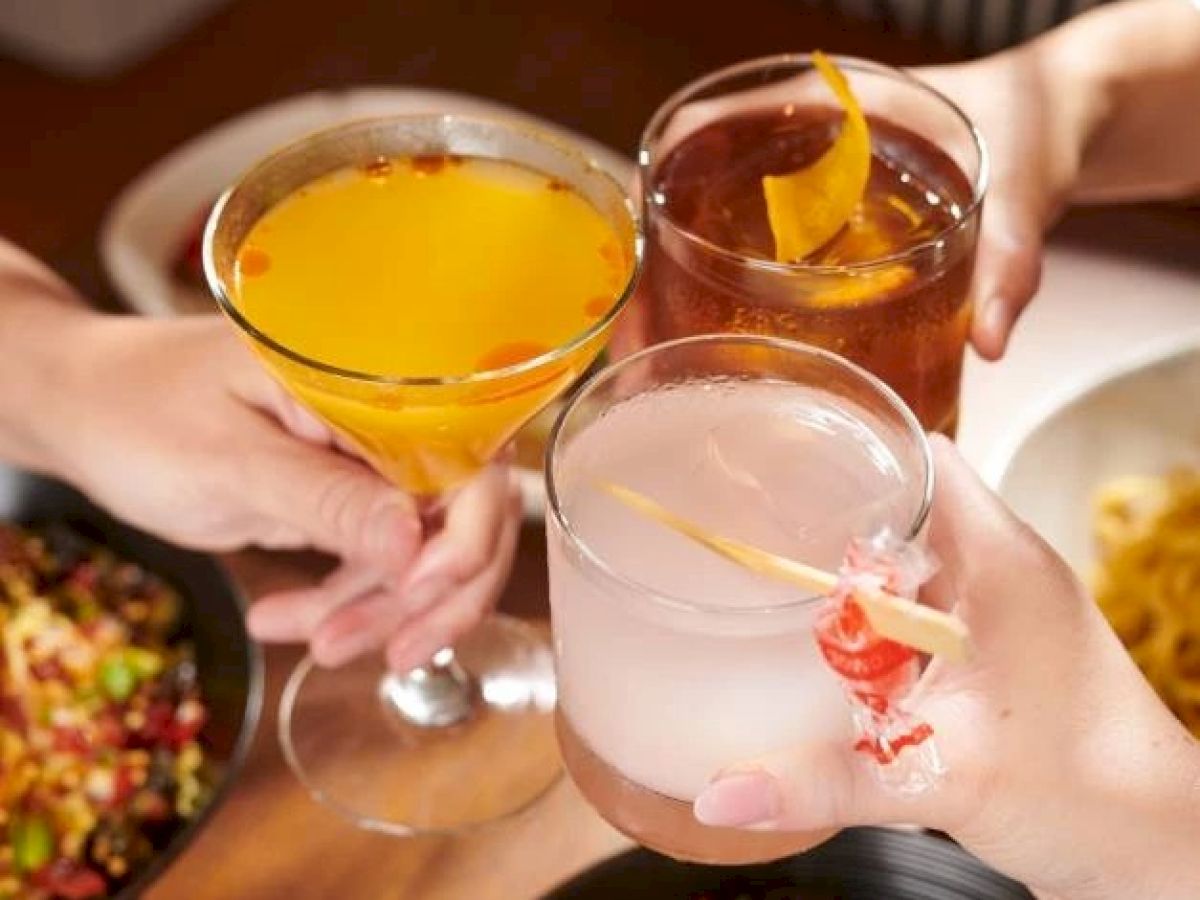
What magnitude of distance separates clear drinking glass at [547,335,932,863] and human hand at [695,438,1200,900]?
0.12 feet

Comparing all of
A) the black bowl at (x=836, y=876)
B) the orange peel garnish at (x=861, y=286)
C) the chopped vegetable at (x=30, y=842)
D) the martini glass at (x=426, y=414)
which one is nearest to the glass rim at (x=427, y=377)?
the martini glass at (x=426, y=414)

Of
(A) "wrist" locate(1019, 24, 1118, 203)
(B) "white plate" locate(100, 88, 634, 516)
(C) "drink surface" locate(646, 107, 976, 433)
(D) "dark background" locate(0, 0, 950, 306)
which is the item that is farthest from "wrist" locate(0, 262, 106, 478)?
(A) "wrist" locate(1019, 24, 1118, 203)

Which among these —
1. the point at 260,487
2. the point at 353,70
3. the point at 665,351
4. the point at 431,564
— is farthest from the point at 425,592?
the point at 353,70

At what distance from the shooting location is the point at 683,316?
92 cm

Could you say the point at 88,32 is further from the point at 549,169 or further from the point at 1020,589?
the point at 1020,589

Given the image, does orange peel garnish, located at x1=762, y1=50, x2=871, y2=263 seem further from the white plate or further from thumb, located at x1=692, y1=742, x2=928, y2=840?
the white plate

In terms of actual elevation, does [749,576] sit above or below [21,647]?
above

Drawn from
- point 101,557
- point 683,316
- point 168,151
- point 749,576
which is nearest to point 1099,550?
point 683,316

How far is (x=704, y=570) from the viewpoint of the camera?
0.74 meters

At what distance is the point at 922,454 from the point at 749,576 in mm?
103

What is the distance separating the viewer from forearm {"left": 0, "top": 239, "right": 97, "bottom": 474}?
1189 millimetres

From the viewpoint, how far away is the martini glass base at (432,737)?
110cm

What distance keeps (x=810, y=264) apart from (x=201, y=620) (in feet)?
1.99

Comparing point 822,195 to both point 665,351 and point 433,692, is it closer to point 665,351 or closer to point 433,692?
point 665,351
